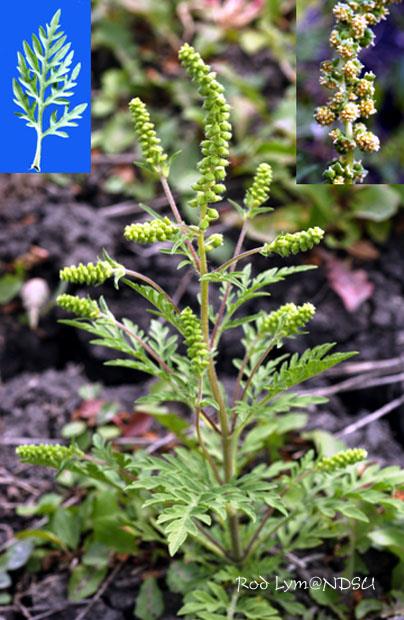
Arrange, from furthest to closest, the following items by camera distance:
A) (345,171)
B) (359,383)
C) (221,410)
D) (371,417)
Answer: (359,383), (371,417), (345,171), (221,410)

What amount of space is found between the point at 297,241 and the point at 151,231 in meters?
0.25

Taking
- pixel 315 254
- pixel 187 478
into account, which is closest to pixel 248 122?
pixel 315 254

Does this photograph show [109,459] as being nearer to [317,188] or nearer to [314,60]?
[317,188]

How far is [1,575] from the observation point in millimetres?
1899

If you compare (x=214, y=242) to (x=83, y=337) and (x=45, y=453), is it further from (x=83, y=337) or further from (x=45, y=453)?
(x=83, y=337)

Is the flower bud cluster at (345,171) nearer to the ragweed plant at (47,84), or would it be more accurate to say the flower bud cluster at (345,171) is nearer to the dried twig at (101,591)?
the ragweed plant at (47,84)

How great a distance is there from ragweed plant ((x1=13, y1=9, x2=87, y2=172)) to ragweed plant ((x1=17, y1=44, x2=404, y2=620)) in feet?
1.02

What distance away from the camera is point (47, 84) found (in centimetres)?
172

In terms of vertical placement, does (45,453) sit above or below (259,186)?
below

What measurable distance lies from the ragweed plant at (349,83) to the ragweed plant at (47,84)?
55cm

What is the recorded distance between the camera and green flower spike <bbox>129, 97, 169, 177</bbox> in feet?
4.48

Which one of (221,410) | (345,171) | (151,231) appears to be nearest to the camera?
(151,231)

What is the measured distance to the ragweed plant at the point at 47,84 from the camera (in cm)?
171

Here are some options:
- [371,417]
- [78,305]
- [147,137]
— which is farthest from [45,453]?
[371,417]
